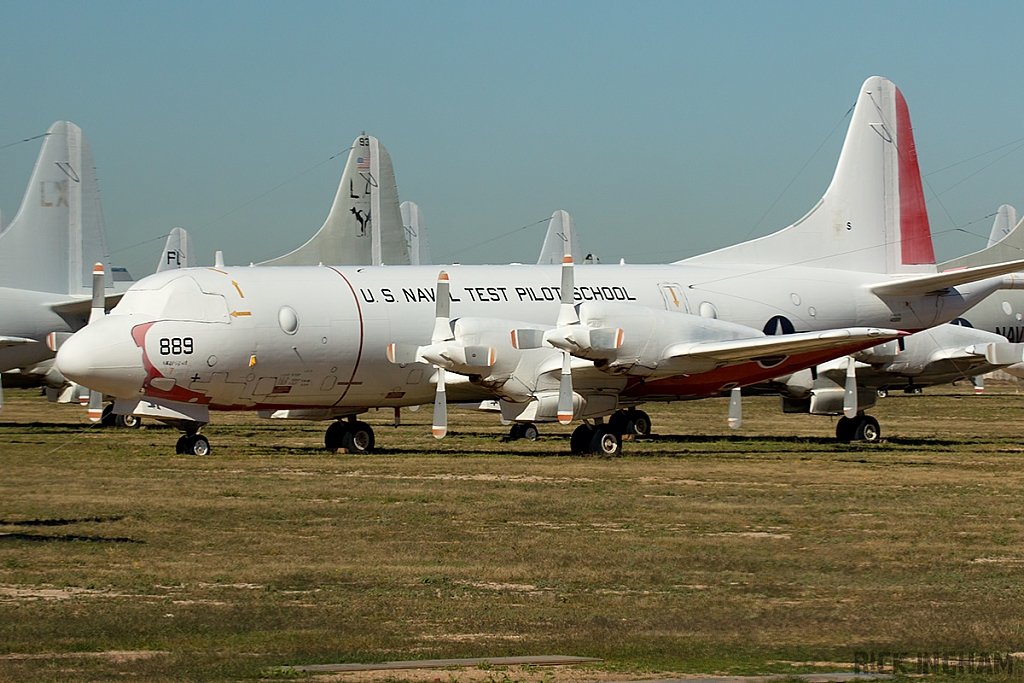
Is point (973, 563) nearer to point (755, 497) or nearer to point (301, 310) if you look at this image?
point (755, 497)

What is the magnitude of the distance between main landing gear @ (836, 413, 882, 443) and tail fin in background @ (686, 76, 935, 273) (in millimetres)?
3678

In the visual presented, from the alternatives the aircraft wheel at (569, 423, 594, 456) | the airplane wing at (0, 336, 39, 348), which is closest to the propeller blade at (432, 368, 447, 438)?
the aircraft wheel at (569, 423, 594, 456)

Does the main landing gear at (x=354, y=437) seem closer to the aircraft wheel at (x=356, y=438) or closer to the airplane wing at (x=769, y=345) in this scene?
the aircraft wheel at (x=356, y=438)

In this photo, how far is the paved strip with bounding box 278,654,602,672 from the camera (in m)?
8.08

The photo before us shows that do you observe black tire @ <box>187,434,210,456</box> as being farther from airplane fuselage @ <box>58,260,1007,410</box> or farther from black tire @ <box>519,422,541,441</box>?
black tire @ <box>519,422,541,441</box>

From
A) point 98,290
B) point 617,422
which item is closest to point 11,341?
point 98,290

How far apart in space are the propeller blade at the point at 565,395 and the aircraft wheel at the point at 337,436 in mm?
5026

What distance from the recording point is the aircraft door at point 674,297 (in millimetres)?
28375

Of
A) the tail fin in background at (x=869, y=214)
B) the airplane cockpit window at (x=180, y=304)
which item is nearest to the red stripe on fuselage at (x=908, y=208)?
the tail fin in background at (x=869, y=214)

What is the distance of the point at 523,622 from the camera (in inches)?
383

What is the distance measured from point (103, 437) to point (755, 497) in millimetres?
18554

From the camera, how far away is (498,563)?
12461 mm

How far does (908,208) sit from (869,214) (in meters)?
1.12

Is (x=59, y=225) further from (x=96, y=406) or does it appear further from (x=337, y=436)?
(x=337, y=436)
